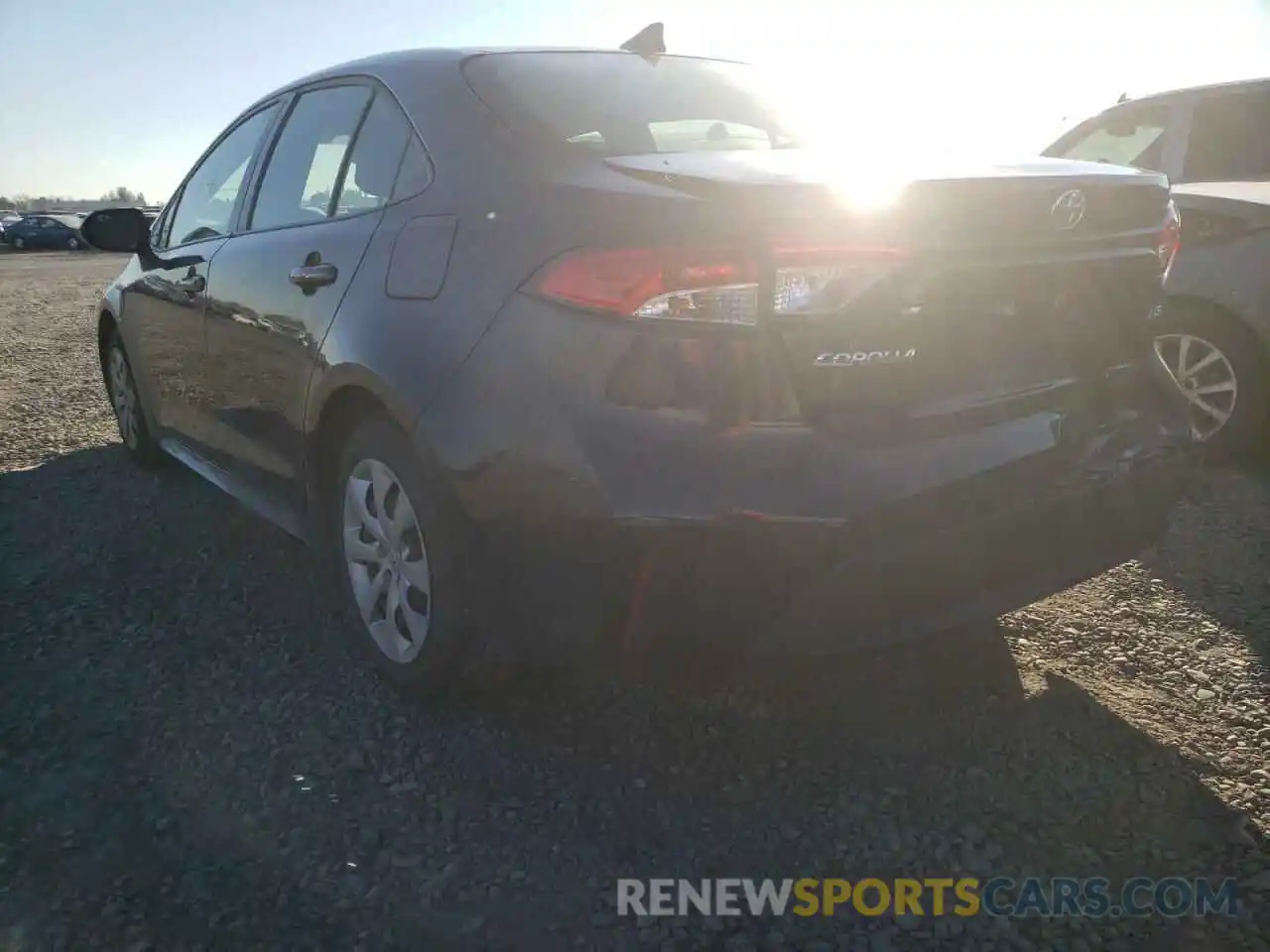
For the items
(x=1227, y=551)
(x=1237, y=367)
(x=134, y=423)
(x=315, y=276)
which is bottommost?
(x=1227, y=551)

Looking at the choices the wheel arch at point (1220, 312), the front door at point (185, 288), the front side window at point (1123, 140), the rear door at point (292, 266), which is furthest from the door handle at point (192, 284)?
the front side window at point (1123, 140)

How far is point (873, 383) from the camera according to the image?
201 centimetres

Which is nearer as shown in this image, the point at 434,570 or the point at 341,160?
the point at 434,570

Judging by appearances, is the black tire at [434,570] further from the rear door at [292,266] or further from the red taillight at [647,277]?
the red taillight at [647,277]

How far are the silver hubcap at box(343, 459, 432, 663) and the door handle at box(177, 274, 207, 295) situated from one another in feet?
4.38

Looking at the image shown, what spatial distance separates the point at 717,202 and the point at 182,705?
1.92 metres

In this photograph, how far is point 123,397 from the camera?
16.4 ft

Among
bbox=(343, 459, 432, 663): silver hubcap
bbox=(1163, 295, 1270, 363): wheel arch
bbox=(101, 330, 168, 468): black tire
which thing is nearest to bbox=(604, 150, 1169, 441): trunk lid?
bbox=(343, 459, 432, 663): silver hubcap

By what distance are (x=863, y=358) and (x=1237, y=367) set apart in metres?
3.15

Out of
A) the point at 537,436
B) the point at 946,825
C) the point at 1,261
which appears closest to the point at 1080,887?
the point at 946,825

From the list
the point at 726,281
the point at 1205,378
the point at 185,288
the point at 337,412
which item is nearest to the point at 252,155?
the point at 185,288

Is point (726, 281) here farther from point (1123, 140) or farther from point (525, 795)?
point (1123, 140)

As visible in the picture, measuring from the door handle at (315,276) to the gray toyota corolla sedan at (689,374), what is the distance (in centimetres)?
1

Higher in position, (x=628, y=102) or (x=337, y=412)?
(x=628, y=102)
